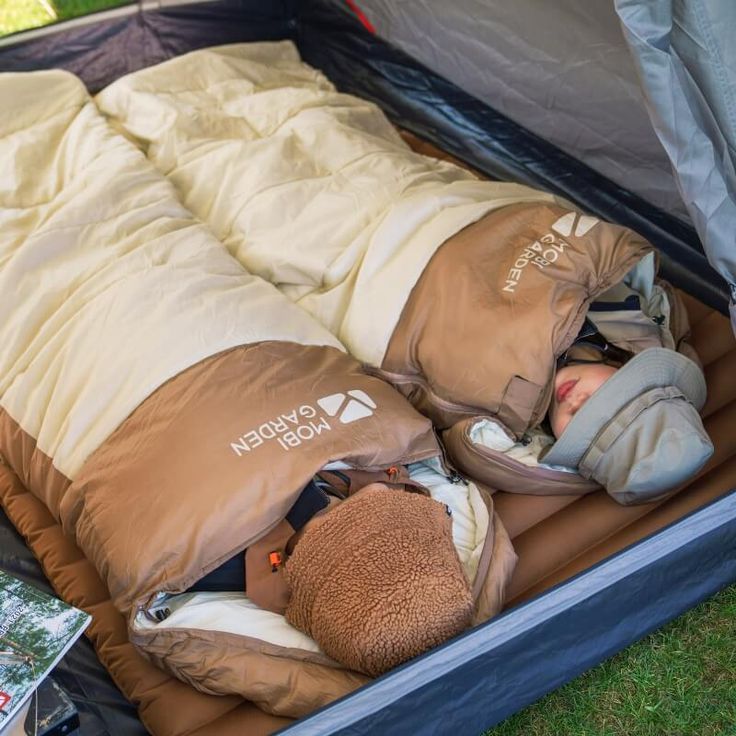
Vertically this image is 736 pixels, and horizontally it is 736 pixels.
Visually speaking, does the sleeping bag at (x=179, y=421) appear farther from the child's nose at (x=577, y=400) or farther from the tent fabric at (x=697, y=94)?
the tent fabric at (x=697, y=94)

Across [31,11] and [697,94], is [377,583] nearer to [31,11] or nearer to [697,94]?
[697,94]

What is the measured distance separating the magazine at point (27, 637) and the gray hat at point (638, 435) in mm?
712

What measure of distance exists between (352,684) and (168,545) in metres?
0.28

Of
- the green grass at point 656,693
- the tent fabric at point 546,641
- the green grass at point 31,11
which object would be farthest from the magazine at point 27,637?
the green grass at point 31,11

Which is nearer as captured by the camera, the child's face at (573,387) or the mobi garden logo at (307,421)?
the mobi garden logo at (307,421)

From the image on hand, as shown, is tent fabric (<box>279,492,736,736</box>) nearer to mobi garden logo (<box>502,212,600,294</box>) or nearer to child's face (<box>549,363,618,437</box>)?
child's face (<box>549,363,618,437</box>)

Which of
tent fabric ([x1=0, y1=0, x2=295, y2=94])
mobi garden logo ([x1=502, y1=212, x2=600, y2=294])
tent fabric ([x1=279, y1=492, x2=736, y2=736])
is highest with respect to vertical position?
tent fabric ([x1=0, y1=0, x2=295, y2=94])

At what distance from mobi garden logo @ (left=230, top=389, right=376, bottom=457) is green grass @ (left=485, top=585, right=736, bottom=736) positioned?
1.57 ft

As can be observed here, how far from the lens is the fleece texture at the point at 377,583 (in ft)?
3.69

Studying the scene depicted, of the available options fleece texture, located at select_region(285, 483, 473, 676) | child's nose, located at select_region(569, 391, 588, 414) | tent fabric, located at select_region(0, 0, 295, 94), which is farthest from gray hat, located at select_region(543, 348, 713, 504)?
tent fabric, located at select_region(0, 0, 295, 94)

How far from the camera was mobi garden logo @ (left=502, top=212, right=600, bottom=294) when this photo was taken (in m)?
1.48

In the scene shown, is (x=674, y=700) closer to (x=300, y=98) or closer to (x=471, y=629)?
(x=471, y=629)

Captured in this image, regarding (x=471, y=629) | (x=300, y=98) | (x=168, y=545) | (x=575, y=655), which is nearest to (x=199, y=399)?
(x=168, y=545)

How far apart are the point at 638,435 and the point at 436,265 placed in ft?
1.37
